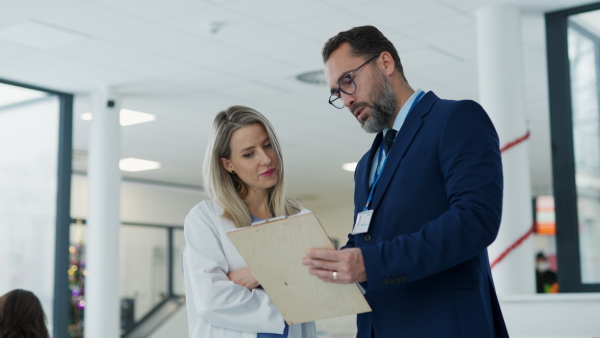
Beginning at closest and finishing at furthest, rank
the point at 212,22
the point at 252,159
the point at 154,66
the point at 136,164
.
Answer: the point at 252,159
the point at 212,22
the point at 154,66
the point at 136,164

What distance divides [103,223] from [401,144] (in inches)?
229

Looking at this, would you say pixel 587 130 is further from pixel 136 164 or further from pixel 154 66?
pixel 136 164

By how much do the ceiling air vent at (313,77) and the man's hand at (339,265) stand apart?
214 inches

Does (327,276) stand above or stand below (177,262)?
below

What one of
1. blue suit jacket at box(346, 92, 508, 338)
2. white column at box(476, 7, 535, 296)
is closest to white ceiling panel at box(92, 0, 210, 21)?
white column at box(476, 7, 535, 296)

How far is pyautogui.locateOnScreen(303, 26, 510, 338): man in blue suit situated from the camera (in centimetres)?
164

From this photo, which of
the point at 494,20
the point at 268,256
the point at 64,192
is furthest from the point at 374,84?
the point at 64,192

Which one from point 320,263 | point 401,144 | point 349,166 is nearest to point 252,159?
point 401,144

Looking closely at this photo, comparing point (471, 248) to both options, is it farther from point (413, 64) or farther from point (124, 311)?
point (124, 311)

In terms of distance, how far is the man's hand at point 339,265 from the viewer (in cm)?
164

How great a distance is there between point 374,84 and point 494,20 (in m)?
3.80

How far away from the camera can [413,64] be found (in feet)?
22.8

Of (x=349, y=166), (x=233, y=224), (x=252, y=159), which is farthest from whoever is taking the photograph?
(x=349, y=166)

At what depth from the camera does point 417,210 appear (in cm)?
177
